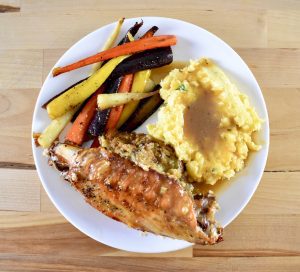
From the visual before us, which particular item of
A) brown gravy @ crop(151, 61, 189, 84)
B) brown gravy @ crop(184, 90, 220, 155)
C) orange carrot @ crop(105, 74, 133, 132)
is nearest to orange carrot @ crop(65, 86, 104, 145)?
orange carrot @ crop(105, 74, 133, 132)

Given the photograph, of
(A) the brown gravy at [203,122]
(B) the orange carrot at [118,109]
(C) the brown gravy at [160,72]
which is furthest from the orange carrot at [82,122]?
(A) the brown gravy at [203,122]

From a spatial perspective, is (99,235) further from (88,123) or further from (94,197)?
(88,123)

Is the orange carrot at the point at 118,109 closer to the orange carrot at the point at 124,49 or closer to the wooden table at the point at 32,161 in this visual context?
the orange carrot at the point at 124,49

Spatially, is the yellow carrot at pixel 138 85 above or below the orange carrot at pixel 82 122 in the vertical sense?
above

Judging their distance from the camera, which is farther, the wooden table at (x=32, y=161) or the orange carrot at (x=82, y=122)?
the wooden table at (x=32, y=161)

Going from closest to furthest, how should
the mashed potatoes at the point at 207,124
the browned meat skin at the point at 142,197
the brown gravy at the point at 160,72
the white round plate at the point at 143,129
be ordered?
the browned meat skin at the point at 142,197, the mashed potatoes at the point at 207,124, the white round plate at the point at 143,129, the brown gravy at the point at 160,72

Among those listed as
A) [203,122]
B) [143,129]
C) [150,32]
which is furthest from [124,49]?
[203,122]

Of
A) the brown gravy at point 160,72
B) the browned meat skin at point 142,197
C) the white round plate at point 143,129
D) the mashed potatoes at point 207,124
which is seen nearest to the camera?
the browned meat skin at point 142,197
